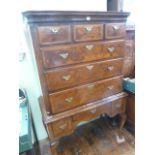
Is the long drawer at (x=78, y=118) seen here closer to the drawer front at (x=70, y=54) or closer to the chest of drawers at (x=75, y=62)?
the chest of drawers at (x=75, y=62)

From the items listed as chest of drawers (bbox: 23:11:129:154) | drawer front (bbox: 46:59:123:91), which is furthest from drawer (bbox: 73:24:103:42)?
drawer front (bbox: 46:59:123:91)

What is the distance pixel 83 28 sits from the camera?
1.14m

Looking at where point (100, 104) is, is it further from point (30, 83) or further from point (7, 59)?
point (7, 59)

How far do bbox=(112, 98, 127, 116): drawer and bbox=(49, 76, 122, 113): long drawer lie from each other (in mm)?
128

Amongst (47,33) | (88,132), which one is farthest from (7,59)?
(88,132)

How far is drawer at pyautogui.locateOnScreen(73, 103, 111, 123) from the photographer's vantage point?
4.46 ft

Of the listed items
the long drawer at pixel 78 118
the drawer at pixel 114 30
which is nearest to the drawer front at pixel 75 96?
the long drawer at pixel 78 118

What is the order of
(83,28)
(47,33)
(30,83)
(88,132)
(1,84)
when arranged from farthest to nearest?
(88,132), (30,83), (83,28), (47,33), (1,84)

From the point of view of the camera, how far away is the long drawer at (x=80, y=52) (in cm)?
108

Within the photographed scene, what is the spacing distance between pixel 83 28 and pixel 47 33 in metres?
0.32

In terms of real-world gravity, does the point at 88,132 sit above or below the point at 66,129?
below

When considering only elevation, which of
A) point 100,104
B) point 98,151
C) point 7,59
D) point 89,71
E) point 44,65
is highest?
point 7,59

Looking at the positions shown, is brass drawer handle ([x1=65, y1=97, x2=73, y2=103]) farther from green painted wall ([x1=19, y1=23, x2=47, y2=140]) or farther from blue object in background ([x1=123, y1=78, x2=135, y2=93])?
blue object in background ([x1=123, y1=78, x2=135, y2=93])

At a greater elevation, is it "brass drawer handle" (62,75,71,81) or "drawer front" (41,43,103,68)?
"drawer front" (41,43,103,68)
